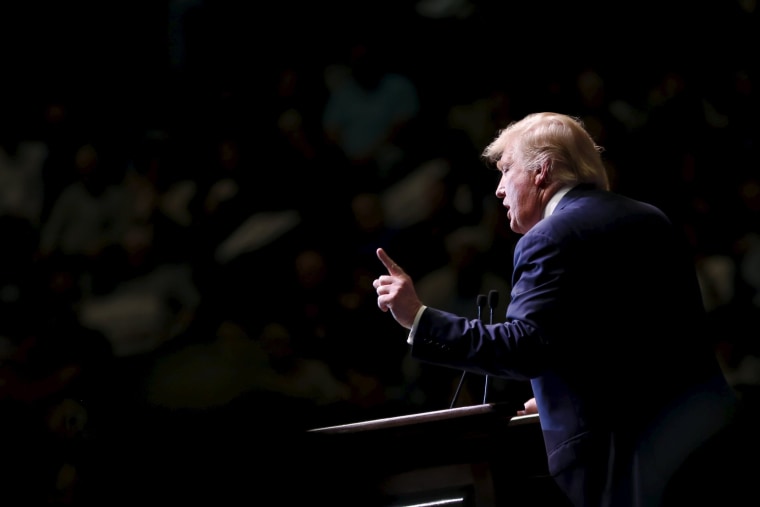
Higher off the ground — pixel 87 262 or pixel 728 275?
pixel 87 262

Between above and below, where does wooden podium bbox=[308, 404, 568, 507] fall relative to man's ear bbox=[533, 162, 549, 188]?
below

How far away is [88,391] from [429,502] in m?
1.56

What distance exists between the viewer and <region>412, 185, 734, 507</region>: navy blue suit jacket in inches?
58.2

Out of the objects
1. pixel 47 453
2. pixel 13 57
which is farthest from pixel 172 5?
pixel 47 453

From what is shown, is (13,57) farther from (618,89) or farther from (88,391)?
(618,89)

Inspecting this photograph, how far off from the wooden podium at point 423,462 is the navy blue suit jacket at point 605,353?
0.84 feet

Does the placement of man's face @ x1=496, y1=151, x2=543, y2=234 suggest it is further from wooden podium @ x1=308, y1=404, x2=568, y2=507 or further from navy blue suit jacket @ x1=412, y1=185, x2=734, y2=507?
wooden podium @ x1=308, y1=404, x2=568, y2=507

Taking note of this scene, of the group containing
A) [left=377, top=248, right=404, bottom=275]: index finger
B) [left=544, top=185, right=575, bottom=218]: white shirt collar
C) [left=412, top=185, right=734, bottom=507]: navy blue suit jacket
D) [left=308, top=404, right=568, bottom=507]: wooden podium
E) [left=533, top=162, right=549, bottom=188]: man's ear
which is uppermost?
[left=533, top=162, right=549, bottom=188]: man's ear

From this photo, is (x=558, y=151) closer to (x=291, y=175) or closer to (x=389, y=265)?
(x=389, y=265)

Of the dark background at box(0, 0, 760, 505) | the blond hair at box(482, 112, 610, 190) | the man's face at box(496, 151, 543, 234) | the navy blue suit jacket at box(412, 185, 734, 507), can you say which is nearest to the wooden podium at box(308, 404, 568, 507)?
the navy blue suit jacket at box(412, 185, 734, 507)

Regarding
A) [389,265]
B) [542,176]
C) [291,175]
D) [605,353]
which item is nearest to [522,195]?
[542,176]

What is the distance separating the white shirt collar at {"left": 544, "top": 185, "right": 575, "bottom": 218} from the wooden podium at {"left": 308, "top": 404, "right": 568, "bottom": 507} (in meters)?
0.45

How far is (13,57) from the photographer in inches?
120

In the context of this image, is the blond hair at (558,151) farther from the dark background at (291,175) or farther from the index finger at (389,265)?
the dark background at (291,175)
